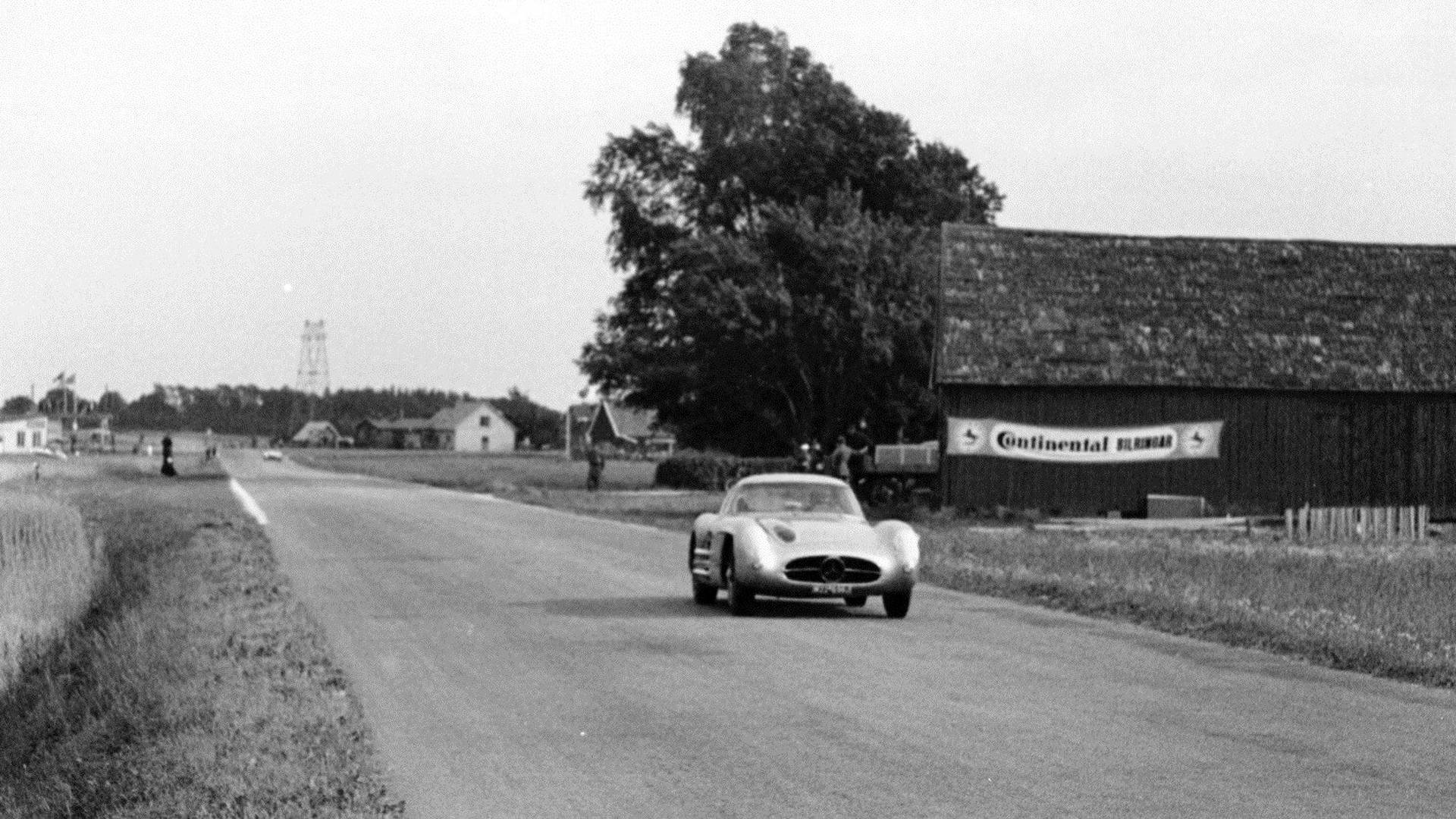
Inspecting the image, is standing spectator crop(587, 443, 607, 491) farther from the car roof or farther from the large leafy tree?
the car roof

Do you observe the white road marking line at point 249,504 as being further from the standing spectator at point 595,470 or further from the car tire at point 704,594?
the car tire at point 704,594

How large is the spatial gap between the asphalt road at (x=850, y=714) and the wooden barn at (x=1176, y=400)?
2378cm

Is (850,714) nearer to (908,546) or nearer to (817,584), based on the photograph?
(817,584)

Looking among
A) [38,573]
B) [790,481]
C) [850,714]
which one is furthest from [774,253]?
[850,714]

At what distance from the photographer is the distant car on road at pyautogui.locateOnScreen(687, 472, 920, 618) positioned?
18.4 m

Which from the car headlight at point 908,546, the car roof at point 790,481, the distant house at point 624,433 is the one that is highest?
the distant house at point 624,433

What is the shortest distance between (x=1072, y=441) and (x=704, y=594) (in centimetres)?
2578

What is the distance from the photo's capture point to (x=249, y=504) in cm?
4625

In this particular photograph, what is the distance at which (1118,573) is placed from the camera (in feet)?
80.8

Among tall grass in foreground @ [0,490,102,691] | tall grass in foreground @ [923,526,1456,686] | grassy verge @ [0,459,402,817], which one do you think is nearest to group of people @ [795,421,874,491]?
tall grass in foreground @ [923,526,1456,686]

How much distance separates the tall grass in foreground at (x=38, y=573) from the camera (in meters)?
19.9

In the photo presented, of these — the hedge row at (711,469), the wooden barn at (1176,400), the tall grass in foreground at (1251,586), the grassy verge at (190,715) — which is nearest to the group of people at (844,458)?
the wooden barn at (1176,400)

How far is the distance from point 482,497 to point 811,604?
35352mm

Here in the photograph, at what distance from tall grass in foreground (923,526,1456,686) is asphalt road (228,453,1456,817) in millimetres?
690
